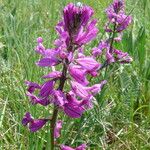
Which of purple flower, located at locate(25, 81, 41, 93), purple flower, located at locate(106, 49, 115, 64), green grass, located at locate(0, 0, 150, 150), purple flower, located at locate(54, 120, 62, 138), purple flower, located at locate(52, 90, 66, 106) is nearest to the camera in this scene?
purple flower, located at locate(52, 90, 66, 106)

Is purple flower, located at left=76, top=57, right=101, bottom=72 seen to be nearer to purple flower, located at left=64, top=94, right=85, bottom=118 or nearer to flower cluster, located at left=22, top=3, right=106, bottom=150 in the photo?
flower cluster, located at left=22, top=3, right=106, bottom=150

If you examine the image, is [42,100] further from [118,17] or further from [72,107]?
[118,17]

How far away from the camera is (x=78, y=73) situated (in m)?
1.42

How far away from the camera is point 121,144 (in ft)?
6.93

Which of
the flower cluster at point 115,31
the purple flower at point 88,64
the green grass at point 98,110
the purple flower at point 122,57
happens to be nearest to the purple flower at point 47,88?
the purple flower at point 88,64

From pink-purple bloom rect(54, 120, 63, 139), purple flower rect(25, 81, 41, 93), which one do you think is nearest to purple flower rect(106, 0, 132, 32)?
pink-purple bloom rect(54, 120, 63, 139)

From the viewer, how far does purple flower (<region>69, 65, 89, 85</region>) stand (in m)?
1.42

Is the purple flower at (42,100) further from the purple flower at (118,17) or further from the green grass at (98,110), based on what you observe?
the purple flower at (118,17)

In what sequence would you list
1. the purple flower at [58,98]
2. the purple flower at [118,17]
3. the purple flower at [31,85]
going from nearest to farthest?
1. the purple flower at [58,98]
2. the purple flower at [31,85]
3. the purple flower at [118,17]

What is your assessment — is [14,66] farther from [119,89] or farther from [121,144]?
[121,144]

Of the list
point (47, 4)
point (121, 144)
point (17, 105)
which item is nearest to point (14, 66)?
point (17, 105)

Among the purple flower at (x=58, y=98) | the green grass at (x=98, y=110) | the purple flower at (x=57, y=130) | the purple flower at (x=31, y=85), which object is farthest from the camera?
the green grass at (x=98, y=110)

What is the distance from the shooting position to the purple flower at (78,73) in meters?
1.42

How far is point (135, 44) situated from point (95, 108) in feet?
A: 3.92
